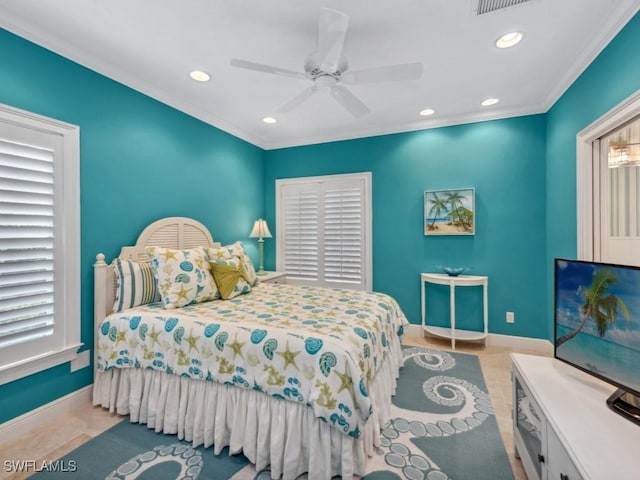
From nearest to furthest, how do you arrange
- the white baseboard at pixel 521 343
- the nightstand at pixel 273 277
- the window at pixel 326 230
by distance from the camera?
the white baseboard at pixel 521 343 < the nightstand at pixel 273 277 < the window at pixel 326 230

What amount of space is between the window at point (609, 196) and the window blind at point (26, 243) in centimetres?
402

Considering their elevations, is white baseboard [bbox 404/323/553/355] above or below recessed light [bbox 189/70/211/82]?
below

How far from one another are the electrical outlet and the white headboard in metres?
0.24

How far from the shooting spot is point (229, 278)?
103 inches

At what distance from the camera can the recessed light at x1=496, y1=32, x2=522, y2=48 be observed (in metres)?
2.05

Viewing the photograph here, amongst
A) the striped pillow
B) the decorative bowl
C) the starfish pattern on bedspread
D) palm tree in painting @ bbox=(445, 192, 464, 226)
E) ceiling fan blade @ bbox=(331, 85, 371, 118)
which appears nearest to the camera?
the starfish pattern on bedspread

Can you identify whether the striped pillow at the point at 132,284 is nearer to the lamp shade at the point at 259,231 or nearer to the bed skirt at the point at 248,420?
the bed skirt at the point at 248,420

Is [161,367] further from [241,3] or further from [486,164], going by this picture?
[486,164]

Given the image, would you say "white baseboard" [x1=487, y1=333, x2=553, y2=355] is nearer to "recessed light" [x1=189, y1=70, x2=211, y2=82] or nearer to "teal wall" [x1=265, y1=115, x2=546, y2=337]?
"teal wall" [x1=265, y1=115, x2=546, y2=337]

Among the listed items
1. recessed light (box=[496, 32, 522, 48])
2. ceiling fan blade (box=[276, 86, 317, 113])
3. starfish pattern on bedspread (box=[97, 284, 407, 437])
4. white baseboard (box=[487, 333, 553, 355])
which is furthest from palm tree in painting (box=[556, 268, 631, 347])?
white baseboard (box=[487, 333, 553, 355])

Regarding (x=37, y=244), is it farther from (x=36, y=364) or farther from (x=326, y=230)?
(x=326, y=230)

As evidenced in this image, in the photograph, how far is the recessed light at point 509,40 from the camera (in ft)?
6.73

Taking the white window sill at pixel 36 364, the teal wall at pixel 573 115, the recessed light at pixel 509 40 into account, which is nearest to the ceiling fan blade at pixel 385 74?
the recessed light at pixel 509 40

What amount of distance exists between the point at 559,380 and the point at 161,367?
2.31 metres
